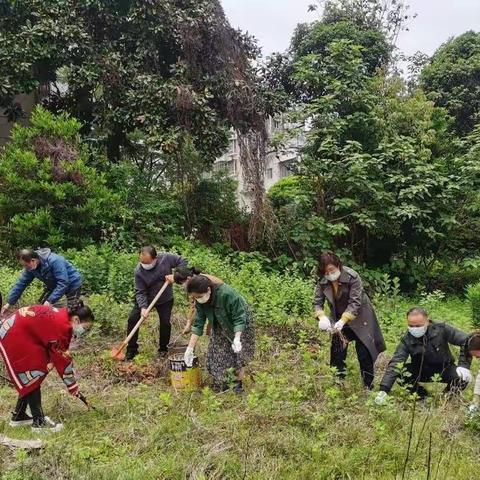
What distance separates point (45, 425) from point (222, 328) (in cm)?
159

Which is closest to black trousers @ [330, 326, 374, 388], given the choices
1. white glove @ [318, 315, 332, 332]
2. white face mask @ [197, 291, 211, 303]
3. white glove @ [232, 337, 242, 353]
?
white glove @ [318, 315, 332, 332]

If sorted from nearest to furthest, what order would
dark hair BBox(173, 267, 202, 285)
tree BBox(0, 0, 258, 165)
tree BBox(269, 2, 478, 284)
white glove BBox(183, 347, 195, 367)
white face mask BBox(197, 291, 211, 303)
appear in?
1. white face mask BBox(197, 291, 211, 303)
2. white glove BBox(183, 347, 195, 367)
3. dark hair BBox(173, 267, 202, 285)
4. tree BBox(0, 0, 258, 165)
5. tree BBox(269, 2, 478, 284)

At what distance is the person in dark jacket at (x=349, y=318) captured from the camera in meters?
4.83

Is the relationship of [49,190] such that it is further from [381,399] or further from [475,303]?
[475,303]

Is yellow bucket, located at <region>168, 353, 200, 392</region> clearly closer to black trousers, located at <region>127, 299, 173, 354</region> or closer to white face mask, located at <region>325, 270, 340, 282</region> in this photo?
black trousers, located at <region>127, 299, 173, 354</region>

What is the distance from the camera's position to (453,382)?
454cm

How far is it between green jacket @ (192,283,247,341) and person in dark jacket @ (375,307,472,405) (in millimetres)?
1263

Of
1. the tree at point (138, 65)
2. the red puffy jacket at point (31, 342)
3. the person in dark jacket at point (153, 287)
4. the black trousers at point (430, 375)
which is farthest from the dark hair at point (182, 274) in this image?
the tree at point (138, 65)

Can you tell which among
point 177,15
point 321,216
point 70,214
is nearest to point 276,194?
point 321,216

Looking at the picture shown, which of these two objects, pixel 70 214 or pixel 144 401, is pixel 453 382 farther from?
pixel 70 214

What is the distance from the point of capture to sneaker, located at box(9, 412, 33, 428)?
4.23 metres

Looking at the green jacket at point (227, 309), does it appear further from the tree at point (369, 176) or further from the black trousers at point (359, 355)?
the tree at point (369, 176)

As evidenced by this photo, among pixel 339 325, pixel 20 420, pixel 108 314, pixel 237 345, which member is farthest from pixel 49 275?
pixel 339 325

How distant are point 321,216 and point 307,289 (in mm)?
3939
